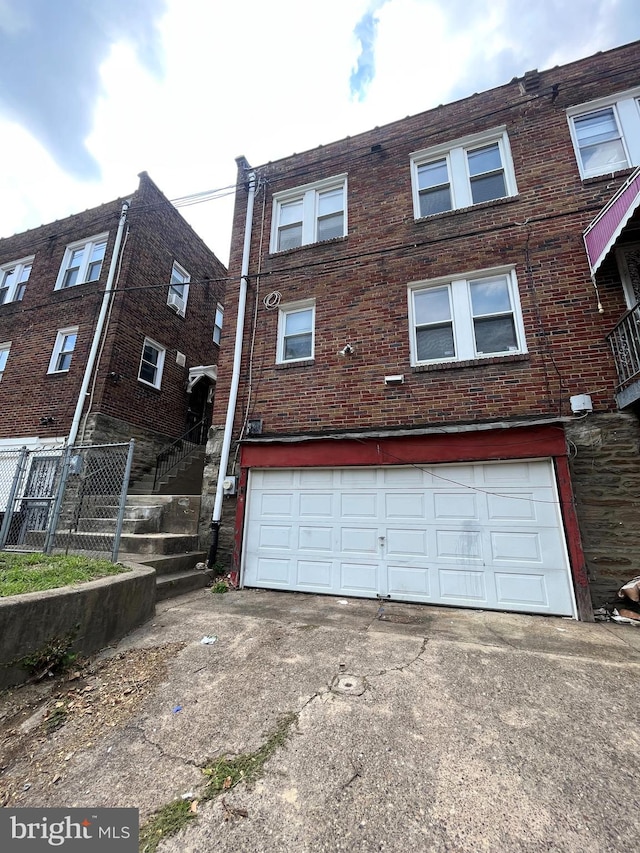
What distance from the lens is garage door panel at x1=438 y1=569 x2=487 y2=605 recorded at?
18.0 feet

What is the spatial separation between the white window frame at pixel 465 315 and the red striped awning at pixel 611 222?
116 centimetres

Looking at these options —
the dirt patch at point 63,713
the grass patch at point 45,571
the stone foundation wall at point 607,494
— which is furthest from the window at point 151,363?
the stone foundation wall at point 607,494

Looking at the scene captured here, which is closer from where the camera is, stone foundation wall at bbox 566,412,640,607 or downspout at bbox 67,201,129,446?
stone foundation wall at bbox 566,412,640,607

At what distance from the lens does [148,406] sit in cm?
1082

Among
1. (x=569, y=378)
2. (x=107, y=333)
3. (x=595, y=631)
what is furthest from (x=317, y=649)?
(x=107, y=333)

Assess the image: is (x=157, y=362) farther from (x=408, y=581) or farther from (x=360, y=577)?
(x=408, y=581)

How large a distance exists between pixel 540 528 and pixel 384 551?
2.40m

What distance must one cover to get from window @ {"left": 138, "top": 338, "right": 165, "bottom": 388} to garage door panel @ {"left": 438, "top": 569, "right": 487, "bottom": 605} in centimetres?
965

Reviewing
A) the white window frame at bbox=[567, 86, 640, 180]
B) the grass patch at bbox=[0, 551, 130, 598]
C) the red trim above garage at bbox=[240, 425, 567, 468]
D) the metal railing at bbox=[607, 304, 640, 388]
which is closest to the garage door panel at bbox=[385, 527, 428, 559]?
the red trim above garage at bbox=[240, 425, 567, 468]

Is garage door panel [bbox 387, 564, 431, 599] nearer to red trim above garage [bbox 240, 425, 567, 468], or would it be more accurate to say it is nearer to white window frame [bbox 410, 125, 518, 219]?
red trim above garage [bbox 240, 425, 567, 468]

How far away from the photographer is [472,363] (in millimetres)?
6285

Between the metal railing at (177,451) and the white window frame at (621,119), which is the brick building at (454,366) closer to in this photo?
the white window frame at (621,119)

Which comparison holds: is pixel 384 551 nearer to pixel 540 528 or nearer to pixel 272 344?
pixel 540 528

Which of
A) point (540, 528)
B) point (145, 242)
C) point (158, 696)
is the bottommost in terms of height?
point (158, 696)
